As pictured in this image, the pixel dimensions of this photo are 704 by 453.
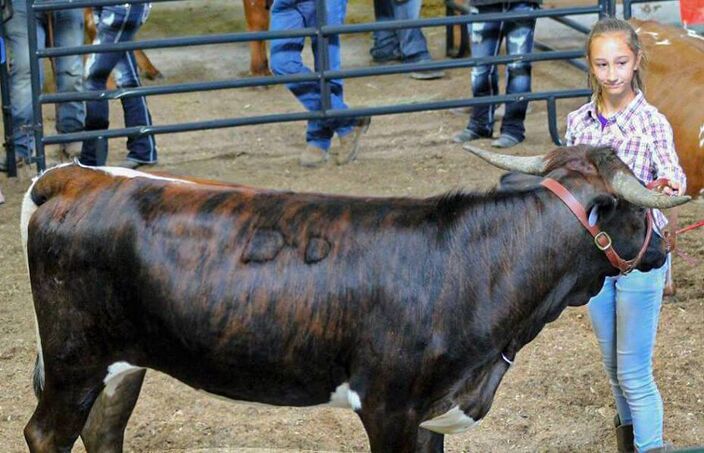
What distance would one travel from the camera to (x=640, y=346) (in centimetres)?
376

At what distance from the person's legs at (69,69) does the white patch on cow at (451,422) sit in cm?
460

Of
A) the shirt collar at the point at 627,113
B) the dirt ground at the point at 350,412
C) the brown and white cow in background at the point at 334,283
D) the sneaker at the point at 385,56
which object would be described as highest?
the shirt collar at the point at 627,113

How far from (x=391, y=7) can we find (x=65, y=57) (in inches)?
116

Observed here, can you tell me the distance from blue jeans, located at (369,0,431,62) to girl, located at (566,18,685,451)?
16.8 ft

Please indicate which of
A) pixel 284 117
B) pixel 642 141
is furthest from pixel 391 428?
pixel 284 117

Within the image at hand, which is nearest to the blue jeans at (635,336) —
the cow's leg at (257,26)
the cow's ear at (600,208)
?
the cow's ear at (600,208)

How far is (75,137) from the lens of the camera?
277 inches

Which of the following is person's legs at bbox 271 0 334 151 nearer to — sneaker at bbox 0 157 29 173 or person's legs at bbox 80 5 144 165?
person's legs at bbox 80 5 144 165

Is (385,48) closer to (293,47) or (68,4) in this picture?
(293,47)

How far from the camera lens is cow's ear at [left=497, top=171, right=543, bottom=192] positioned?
3.42m

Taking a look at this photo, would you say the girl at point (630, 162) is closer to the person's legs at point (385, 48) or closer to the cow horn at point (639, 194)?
the cow horn at point (639, 194)

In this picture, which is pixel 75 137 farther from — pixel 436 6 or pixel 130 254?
pixel 436 6

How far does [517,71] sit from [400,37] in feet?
7.63

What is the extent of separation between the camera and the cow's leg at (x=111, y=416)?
3.88 m
